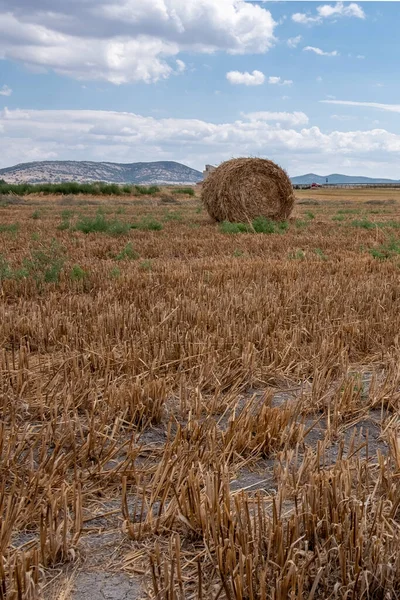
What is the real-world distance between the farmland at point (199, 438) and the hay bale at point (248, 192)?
33.5 feet

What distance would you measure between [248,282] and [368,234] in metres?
6.65

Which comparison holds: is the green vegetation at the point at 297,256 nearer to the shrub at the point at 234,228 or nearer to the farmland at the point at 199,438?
the farmland at the point at 199,438

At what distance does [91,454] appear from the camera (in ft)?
9.23

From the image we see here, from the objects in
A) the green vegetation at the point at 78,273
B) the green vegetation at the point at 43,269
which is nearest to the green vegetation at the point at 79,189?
the green vegetation at the point at 43,269

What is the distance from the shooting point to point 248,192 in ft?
55.9

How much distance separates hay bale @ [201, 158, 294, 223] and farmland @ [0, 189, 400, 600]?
10219 millimetres

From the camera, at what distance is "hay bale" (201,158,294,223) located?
17.0m

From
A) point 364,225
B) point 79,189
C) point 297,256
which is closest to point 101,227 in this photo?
point 297,256

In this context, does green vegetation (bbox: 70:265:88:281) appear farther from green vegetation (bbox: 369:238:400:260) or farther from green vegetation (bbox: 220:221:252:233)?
green vegetation (bbox: 220:221:252:233)

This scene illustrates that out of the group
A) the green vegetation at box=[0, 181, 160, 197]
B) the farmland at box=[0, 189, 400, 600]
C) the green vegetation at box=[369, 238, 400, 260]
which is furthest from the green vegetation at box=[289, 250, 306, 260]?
the green vegetation at box=[0, 181, 160, 197]

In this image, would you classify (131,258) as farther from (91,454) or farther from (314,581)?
(314,581)

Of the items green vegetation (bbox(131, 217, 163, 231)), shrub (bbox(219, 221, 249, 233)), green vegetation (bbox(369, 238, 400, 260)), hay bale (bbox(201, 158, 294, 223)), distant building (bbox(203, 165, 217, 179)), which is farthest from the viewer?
distant building (bbox(203, 165, 217, 179))

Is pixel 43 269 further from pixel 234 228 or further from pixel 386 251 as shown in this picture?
pixel 234 228

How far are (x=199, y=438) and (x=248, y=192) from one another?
14.7m
